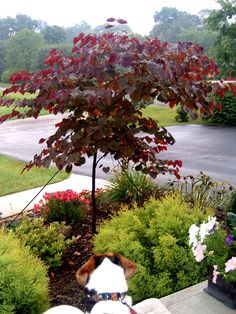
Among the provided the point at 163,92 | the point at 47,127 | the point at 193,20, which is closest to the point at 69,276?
the point at 163,92

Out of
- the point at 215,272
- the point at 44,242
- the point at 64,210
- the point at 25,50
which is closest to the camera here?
the point at 215,272

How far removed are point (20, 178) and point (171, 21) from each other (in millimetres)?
66013

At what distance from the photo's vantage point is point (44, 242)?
361 cm

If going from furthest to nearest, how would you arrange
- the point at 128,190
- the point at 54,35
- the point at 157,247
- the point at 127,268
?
the point at 54,35
the point at 128,190
the point at 157,247
the point at 127,268

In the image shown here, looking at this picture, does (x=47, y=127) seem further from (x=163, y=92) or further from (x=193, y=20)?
(x=193, y=20)

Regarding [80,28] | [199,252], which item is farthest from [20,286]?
[80,28]

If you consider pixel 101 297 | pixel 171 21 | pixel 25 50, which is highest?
pixel 171 21

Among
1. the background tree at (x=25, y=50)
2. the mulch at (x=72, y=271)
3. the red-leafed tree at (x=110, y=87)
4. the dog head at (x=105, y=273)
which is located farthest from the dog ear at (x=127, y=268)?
the background tree at (x=25, y=50)

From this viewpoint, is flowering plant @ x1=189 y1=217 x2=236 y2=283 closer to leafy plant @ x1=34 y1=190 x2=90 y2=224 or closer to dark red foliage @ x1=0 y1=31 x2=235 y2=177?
dark red foliage @ x1=0 y1=31 x2=235 y2=177

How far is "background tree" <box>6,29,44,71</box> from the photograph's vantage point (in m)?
47.9

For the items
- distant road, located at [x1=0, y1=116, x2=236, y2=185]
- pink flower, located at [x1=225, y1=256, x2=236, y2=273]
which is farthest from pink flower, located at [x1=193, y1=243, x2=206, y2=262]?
distant road, located at [x1=0, y1=116, x2=236, y2=185]

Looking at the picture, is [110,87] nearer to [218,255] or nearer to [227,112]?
[218,255]

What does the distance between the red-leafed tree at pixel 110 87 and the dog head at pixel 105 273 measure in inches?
61.0

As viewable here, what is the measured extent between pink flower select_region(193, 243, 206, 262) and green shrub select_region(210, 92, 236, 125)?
13.2 m
